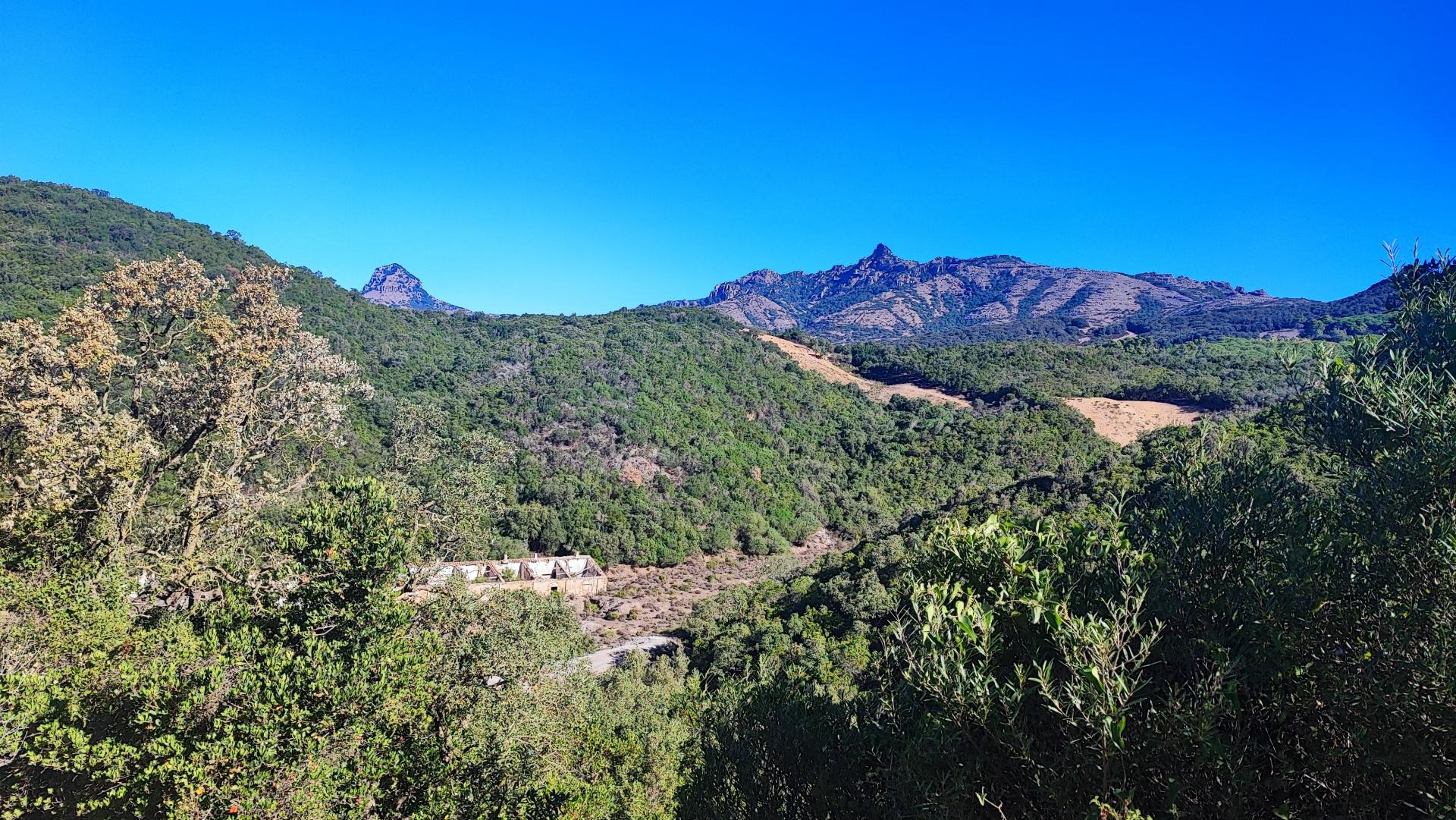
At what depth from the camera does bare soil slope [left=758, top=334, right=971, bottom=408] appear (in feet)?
248

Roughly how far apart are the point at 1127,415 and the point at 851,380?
31804mm

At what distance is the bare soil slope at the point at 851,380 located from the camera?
75.6 m

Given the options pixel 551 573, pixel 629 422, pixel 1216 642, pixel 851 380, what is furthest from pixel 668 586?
pixel 851 380

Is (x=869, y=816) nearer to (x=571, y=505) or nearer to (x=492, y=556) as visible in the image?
(x=492, y=556)

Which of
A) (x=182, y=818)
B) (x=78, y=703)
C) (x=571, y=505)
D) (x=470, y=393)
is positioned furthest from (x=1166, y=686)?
(x=470, y=393)

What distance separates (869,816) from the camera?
654 cm

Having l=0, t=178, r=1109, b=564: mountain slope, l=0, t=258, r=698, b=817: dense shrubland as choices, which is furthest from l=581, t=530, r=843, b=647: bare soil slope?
l=0, t=258, r=698, b=817: dense shrubland

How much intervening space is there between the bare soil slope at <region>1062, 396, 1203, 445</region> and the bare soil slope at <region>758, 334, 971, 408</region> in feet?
40.4

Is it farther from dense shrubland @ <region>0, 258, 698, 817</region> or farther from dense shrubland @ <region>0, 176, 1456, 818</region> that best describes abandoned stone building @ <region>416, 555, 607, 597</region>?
dense shrubland @ <region>0, 258, 698, 817</region>

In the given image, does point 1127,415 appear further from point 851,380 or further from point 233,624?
point 233,624

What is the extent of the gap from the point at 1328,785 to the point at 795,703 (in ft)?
18.0

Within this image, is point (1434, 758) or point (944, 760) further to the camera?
point (944, 760)

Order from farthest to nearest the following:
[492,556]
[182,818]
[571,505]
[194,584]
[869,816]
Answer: [571,505] → [492,556] → [194,584] → [182,818] → [869,816]

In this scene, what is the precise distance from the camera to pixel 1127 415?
2382 inches
